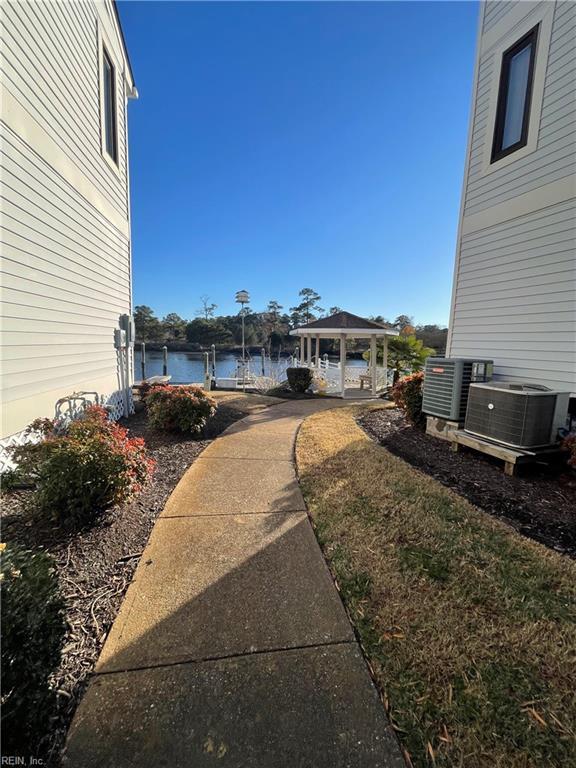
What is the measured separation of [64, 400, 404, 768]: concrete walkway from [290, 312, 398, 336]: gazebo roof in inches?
356

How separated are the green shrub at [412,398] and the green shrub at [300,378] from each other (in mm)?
5070

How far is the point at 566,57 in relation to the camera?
4.45 m

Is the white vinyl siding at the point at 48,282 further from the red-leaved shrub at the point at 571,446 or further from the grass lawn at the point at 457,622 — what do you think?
the red-leaved shrub at the point at 571,446

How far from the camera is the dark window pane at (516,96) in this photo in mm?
5227

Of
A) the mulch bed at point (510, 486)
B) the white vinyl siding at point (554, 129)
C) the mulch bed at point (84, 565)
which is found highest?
the white vinyl siding at point (554, 129)

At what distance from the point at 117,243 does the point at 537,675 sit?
8.41 m

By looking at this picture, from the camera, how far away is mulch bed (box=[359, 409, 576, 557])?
295 centimetres

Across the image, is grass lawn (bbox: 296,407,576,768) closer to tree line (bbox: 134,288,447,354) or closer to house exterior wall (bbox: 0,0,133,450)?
house exterior wall (bbox: 0,0,133,450)

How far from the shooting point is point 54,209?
4.20m

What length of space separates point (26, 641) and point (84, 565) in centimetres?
115

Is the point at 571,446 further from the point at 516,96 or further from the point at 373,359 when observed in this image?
the point at 373,359

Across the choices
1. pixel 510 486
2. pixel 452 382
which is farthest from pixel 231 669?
pixel 452 382

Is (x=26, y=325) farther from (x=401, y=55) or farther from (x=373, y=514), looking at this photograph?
(x=401, y=55)

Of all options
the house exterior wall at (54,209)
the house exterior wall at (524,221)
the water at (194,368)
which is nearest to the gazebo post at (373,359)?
the water at (194,368)
